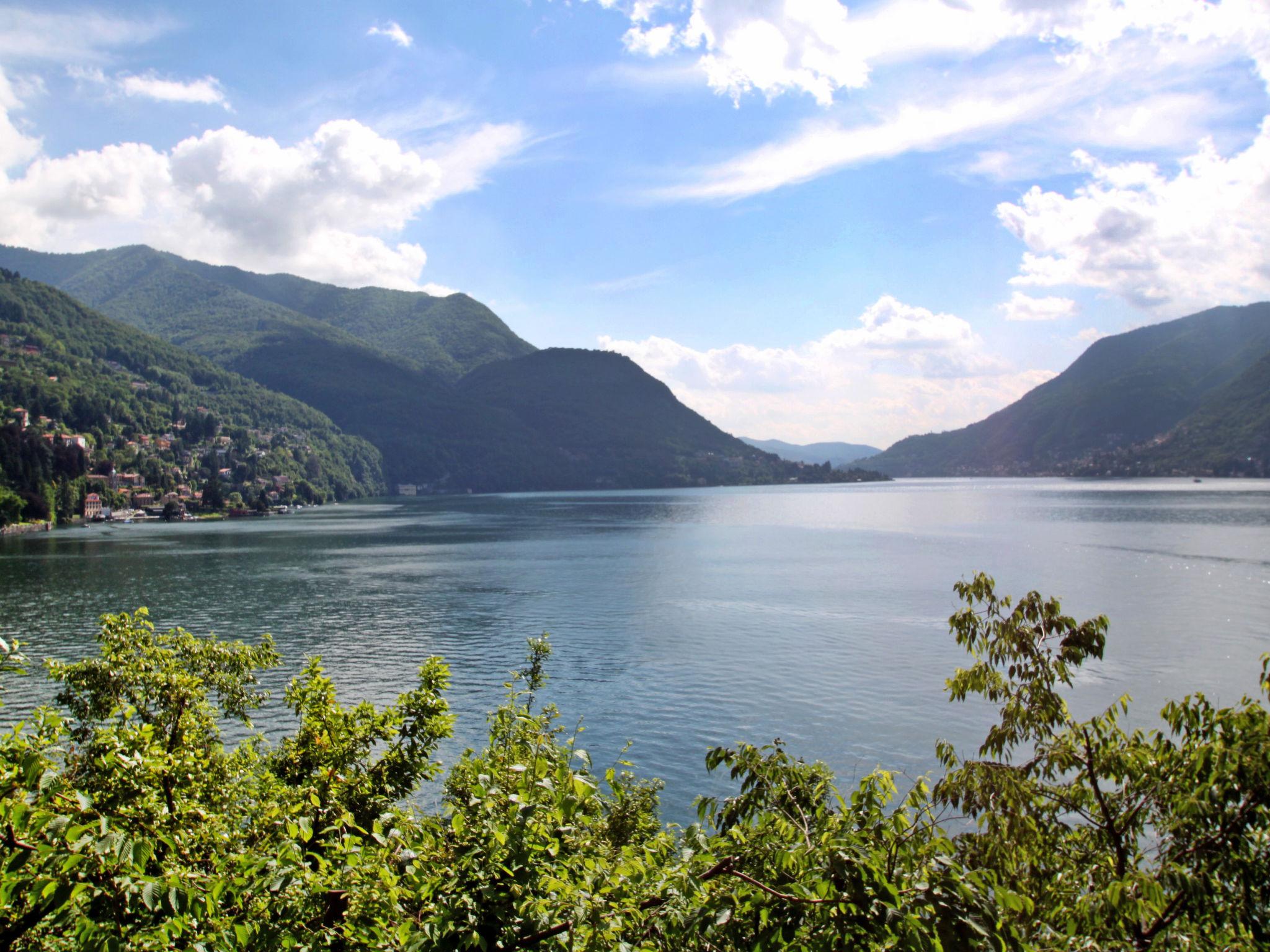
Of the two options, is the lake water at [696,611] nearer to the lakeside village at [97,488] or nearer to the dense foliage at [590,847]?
the dense foliage at [590,847]

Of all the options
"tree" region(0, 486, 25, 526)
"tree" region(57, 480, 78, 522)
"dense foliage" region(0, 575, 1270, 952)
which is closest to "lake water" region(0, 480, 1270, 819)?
"tree" region(0, 486, 25, 526)

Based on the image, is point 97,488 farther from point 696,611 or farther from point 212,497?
point 696,611

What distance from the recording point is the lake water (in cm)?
3319

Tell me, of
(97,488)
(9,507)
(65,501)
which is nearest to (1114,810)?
(9,507)

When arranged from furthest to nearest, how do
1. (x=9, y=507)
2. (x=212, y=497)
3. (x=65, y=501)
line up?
(x=212, y=497) → (x=65, y=501) → (x=9, y=507)

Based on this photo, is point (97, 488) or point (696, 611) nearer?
point (696, 611)

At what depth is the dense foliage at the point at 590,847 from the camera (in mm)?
4508

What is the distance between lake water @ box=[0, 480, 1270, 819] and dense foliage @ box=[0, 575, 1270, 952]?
15.6 m

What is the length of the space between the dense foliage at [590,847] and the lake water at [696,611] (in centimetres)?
1565

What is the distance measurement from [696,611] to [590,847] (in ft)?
172

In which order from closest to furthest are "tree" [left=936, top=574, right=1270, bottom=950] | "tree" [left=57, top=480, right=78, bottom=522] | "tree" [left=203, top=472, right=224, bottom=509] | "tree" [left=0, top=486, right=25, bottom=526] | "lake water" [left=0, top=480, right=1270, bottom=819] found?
"tree" [left=936, top=574, right=1270, bottom=950], "lake water" [left=0, top=480, right=1270, bottom=819], "tree" [left=0, top=486, right=25, bottom=526], "tree" [left=57, top=480, right=78, bottom=522], "tree" [left=203, top=472, right=224, bottom=509]

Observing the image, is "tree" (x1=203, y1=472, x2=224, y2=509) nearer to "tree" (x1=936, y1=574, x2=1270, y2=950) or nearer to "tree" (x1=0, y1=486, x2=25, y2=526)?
"tree" (x1=0, y1=486, x2=25, y2=526)

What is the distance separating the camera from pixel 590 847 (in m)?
7.36

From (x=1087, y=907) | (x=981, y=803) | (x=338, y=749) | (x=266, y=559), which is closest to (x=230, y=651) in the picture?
(x=338, y=749)
